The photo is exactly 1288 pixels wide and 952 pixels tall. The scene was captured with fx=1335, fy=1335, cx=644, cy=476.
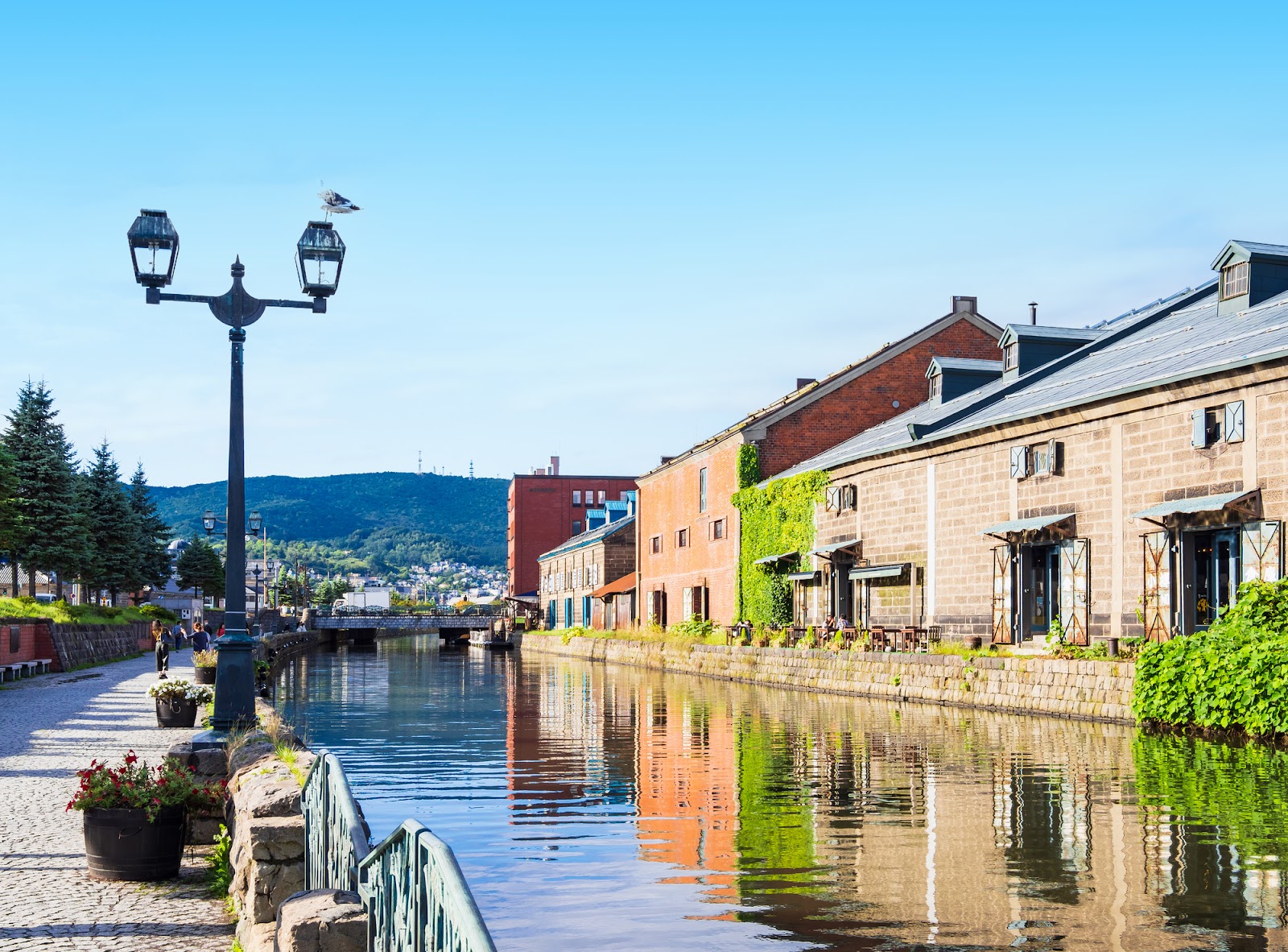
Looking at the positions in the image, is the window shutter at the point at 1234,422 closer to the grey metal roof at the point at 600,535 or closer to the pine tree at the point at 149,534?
the grey metal roof at the point at 600,535

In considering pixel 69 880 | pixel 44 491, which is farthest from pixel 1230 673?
pixel 44 491

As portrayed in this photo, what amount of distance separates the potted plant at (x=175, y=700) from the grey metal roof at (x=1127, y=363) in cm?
1877

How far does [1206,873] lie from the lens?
A: 10.5m

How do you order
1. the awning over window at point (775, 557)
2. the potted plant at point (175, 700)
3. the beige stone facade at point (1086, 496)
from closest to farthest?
the potted plant at point (175, 700) < the beige stone facade at point (1086, 496) < the awning over window at point (775, 557)

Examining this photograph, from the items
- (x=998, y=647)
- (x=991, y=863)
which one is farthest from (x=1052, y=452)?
(x=991, y=863)

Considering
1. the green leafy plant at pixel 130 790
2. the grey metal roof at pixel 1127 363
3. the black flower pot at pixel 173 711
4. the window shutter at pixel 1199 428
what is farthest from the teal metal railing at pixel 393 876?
the window shutter at pixel 1199 428

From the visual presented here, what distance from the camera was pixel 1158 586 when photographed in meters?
26.3

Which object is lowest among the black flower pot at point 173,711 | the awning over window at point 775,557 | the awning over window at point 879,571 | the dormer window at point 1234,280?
the black flower pot at point 173,711

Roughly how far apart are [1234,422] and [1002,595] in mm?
8813

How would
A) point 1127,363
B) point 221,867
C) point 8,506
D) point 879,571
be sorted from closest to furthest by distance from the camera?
point 221,867 → point 1127,363 → point 879,571 → point 8,506

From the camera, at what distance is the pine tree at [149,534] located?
8256cm

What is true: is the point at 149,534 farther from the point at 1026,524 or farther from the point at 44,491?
the point at 1026,524

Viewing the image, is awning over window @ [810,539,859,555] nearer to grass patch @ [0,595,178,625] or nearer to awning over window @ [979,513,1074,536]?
awning over window @ [979,513,1074,536]

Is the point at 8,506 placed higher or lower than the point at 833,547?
higher
